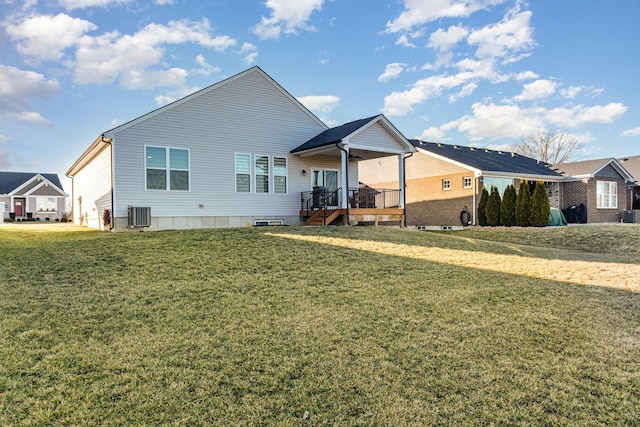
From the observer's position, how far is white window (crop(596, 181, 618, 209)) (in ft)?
81.1

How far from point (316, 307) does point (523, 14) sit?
15698mm

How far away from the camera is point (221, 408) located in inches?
112

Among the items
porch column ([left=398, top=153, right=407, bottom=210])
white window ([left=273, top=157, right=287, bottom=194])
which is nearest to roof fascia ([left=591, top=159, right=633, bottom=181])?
porch column ([left=398, top=153, right=407, bottom=210])

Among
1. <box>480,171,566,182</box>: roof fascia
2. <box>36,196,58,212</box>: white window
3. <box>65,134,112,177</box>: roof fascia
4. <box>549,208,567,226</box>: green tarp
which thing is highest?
<box>65,134,112,177</box>: roof fascia

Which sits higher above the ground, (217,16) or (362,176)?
(217,16)

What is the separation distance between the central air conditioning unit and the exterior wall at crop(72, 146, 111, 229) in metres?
1.65

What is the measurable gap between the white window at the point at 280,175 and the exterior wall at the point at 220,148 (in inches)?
6.5

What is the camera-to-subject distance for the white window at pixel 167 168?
12.6 metres

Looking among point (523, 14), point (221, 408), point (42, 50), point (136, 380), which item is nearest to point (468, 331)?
point (221, 408)

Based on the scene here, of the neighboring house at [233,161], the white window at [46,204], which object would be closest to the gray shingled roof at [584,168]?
the neighboring house at [233,161]

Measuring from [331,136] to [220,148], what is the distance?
410 cm

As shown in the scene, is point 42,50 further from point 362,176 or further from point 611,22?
point 611,22

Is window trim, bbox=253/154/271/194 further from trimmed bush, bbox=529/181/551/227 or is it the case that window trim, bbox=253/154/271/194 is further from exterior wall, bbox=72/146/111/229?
trimmed bush, bbox=529/181/551/227

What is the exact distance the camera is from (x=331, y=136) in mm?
14461
